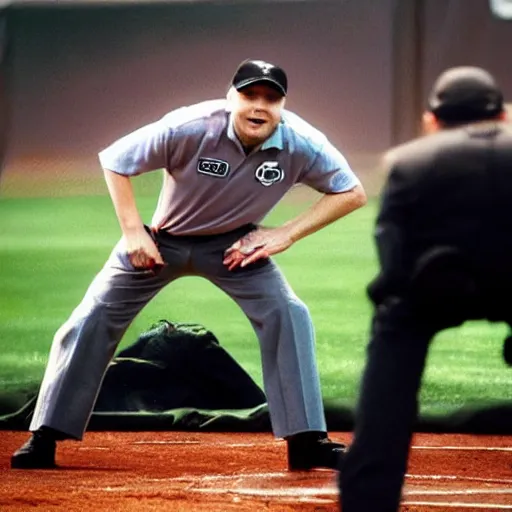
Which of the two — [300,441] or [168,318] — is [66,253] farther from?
[300,441]

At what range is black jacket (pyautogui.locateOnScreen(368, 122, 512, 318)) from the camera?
12.7 feet

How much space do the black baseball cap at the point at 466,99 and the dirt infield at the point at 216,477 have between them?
5.34 feet

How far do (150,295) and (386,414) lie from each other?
2.45m

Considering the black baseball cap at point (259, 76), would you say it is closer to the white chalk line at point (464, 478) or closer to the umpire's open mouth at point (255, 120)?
the umpire's open mouth at point (255, 120)

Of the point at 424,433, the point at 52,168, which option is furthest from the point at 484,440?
the point at 52,168

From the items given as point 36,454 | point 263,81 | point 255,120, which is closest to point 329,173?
point 255,120

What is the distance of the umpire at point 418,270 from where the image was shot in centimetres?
385

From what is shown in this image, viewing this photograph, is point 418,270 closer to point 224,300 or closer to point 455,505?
point 455,505

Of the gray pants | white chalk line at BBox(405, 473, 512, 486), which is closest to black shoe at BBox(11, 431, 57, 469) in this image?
the gray pants

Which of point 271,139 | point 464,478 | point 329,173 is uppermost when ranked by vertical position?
point 271,139

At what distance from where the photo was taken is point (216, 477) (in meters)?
5.98

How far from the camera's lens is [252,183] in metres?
6.04

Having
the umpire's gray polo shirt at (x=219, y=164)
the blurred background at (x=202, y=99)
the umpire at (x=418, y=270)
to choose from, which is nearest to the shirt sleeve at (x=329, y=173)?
the umpire's gray polo shirt at (x=219, y=164)

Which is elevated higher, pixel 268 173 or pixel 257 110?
pixel 257 110
